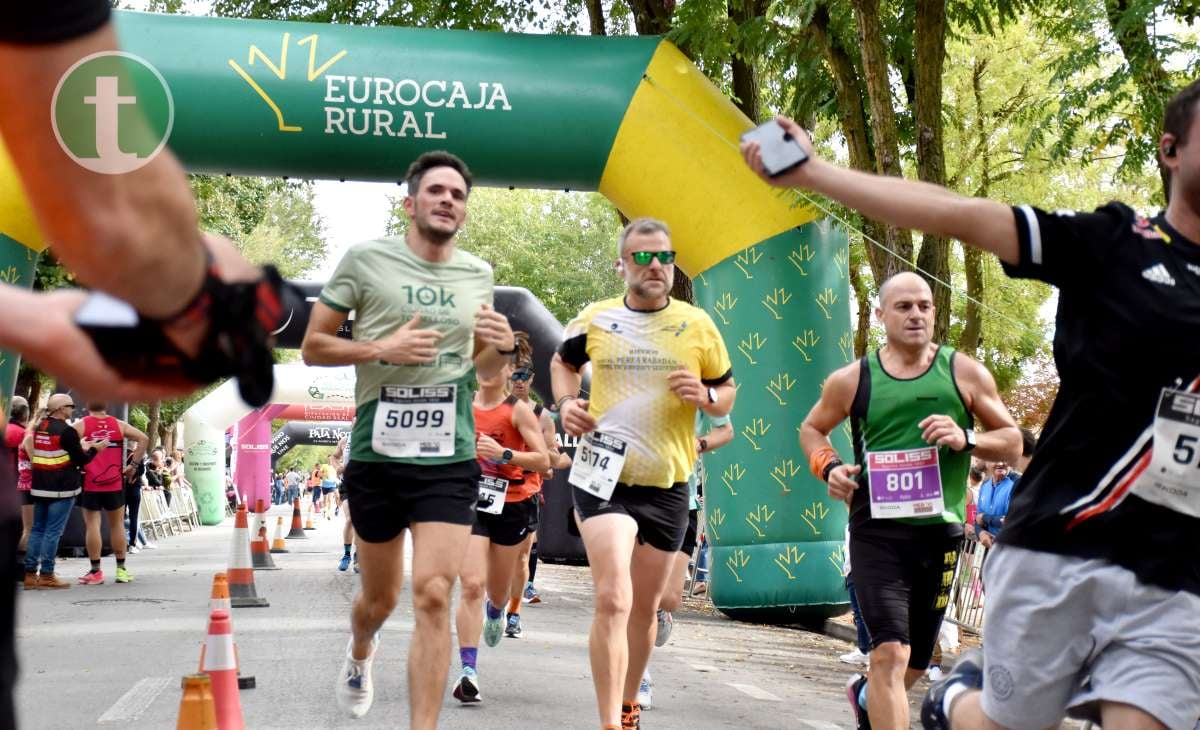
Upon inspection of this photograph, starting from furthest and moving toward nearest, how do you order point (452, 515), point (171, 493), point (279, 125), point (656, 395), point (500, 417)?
point (171, 493)
point (279, 125)
point (500, 417)
point (656, 395)
point (452, 515)

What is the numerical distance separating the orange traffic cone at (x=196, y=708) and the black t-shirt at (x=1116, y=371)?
9.05 ft

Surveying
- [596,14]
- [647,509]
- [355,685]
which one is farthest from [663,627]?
[596,14]

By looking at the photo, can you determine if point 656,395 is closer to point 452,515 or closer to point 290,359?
point 452,515

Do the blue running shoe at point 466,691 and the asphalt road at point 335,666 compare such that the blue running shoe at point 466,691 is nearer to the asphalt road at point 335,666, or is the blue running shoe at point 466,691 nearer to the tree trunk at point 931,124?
the asphalt road at point 335,666

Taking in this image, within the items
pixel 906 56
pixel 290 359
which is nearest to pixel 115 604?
pixel 906 56

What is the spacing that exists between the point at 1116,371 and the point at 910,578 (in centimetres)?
271

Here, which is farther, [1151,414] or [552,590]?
[552,590]

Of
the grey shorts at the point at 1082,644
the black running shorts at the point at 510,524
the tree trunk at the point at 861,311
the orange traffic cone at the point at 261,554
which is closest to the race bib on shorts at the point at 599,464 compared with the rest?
the black running shorts at the point at 510,524

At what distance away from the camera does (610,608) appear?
6.39 metres

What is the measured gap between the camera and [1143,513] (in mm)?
3451

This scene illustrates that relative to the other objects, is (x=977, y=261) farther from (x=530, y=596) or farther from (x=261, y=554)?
(x=261, y=554)

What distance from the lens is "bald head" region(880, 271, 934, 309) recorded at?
6.40 m

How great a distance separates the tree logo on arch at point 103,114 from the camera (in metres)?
1.30

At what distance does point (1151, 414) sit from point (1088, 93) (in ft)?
23.2
